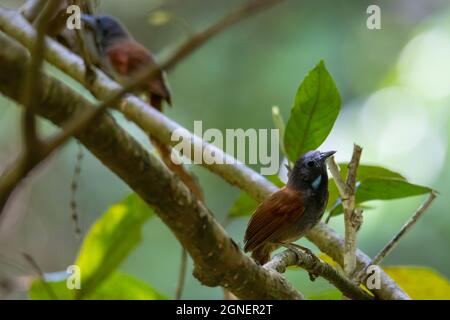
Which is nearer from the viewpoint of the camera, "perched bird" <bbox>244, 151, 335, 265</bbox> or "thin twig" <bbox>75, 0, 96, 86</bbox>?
"thin twig" <bbox>75, 0, 96, 86</bbox>

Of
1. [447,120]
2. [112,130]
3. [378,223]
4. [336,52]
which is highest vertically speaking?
[336,52]

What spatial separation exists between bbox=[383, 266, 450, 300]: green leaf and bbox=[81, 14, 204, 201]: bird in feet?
4.36

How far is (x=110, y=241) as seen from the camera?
1972mm

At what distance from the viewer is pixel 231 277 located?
3.69 ft

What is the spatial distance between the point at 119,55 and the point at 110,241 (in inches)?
51.3

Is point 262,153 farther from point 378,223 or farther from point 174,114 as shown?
point 174,114

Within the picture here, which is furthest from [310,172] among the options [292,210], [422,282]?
[422,282]

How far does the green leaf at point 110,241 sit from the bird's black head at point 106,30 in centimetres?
138

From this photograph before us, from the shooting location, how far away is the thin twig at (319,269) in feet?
4.63

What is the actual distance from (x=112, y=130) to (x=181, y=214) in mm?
170

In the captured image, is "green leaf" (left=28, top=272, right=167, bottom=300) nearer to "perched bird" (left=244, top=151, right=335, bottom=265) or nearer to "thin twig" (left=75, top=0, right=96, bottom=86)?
"perched bird" (left=244, top=151, right=335, bottom=265)

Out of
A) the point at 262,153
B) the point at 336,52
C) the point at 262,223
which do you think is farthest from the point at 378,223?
the point at 262,223

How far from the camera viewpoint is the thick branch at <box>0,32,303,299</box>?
0.85 m

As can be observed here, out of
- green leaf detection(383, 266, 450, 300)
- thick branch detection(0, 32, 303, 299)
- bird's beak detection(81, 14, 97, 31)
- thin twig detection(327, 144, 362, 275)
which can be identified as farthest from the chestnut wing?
bird's beak detection(81, 14, 97, 31)
